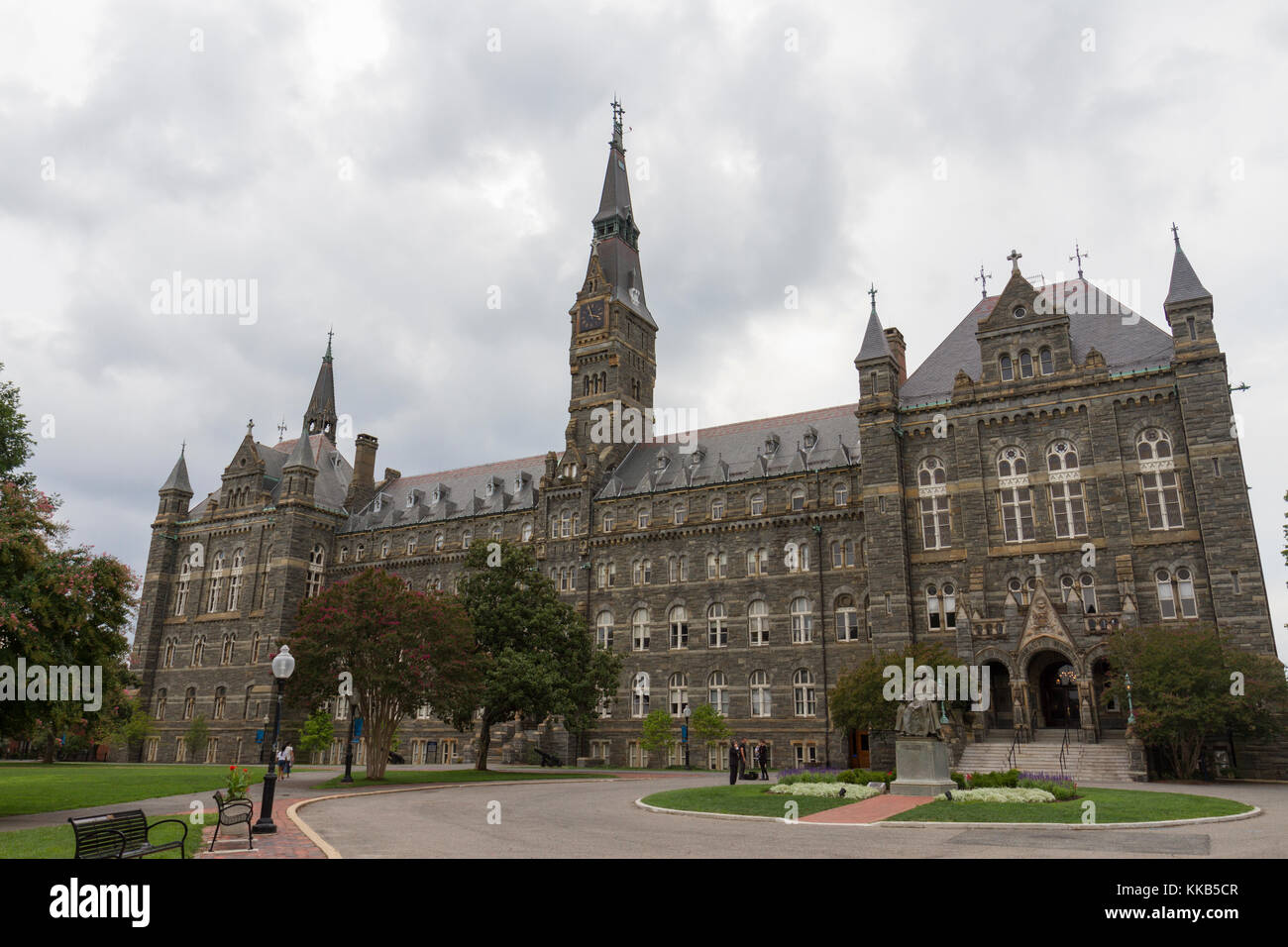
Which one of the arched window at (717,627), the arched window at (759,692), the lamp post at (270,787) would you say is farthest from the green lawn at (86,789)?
the arched window at (759,692)

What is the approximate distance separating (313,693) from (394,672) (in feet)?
12.4

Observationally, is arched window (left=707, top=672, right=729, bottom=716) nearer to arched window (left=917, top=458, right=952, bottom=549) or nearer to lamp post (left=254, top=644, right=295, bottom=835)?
arched window (left=917, top=458, right=952, bottom=549)

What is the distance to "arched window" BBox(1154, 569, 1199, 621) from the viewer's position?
40122 mm

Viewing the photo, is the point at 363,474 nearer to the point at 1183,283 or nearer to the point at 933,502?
the point at 933,502

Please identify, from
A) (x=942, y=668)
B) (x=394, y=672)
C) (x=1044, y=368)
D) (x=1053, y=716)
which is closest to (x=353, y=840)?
(x=394, y=672)

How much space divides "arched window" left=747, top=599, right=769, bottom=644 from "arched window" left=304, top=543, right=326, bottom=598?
36.3m

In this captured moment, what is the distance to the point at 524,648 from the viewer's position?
1802 inches

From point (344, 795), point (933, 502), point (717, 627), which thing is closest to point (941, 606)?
point (933, 502)

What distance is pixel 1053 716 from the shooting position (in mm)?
42469

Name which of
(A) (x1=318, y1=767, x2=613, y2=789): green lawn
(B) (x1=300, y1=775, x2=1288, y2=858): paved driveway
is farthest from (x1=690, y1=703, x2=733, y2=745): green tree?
(B) (x1=300, y1=775, x2=1288, y2=858): paved driveway

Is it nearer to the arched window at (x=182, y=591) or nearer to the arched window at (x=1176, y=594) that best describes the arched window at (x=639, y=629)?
the arched window at (x=1176, y=594)

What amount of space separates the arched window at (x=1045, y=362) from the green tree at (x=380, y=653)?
31668 mm

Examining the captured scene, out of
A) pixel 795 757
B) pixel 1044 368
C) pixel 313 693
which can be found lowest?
pixel 795 757
